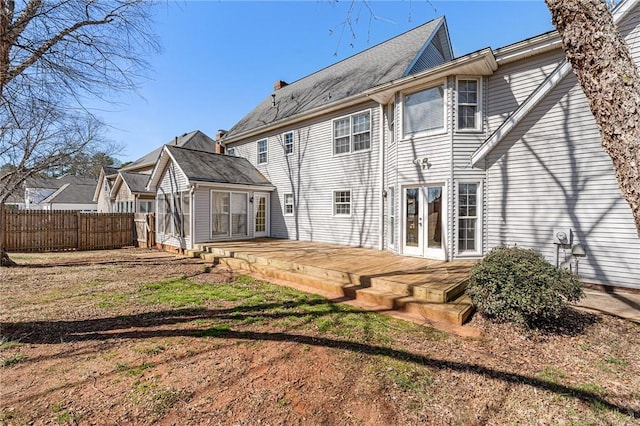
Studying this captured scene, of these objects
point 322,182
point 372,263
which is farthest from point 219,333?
point 322,182

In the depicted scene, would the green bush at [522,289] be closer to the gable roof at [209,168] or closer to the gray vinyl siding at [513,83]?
the gray vinyl siding at [513,83]

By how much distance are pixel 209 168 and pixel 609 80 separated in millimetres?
12600

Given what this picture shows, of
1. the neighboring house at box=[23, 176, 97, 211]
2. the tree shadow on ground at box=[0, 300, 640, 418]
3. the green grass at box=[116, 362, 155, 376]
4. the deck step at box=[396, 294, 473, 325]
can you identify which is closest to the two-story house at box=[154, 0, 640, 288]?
the tree shadow on ground at box=[0, 300, 640, 418]

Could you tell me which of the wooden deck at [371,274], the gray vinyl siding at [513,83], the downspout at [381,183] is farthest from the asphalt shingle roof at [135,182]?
the gray vinyl siding at [513,83]

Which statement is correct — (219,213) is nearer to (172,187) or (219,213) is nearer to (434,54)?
(172,187)

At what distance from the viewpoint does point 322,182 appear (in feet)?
39.5

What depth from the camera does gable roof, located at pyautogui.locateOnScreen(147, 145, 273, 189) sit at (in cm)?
1173

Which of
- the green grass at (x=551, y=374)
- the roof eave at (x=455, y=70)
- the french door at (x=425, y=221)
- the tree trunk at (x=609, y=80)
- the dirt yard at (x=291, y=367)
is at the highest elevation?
the roof eave at (x=455, y=70)

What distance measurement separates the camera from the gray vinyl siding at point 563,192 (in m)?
6.00

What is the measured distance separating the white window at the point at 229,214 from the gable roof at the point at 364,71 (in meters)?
4.07

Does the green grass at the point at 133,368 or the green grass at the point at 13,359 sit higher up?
the green grass at the point at 13,359

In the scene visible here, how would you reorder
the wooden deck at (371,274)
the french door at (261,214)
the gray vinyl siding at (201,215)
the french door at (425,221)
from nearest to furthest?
the wooden deck at (371,274), the french door at (425,221), the gray vinyl siding at (201,215), the french door at (261,214)

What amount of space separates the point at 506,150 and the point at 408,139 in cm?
254

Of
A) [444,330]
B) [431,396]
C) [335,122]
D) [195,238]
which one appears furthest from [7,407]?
[335,122]
